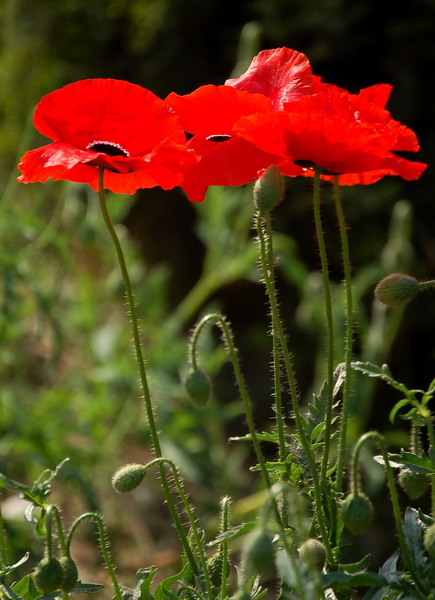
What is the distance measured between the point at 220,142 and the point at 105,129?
12 centimetres

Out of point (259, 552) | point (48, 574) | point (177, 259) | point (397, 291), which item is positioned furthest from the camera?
point (177, 259)

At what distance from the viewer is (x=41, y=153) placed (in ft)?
3.30

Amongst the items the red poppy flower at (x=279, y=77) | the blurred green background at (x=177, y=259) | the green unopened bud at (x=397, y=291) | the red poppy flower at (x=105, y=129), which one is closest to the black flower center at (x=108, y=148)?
the red poppy flower at (x=105, y=129)

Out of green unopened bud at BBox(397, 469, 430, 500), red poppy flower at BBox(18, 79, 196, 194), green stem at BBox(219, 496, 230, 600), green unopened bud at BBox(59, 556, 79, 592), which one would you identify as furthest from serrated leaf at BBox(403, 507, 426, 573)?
red poppy flower at BBox(18, 79, 196, 194)

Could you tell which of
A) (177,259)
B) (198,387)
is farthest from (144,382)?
(177,259)

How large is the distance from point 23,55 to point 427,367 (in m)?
1.89

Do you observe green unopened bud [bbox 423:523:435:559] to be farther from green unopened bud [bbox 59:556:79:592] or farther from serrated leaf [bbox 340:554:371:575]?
green unopened bud [bbox 59:556:79:592]

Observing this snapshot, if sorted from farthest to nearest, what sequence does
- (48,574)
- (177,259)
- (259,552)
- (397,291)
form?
(177,259), (397,291), (48,574), (259,552)

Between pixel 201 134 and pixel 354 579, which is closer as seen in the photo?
pixel 354 579

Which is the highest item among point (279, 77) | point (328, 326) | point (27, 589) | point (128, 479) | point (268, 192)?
point (279, 77)

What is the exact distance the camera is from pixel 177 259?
12.2 feet

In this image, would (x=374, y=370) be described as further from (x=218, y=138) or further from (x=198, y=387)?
(x=218, y=138)

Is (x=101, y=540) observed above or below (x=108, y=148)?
below

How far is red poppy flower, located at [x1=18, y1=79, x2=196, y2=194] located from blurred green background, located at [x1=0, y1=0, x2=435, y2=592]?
105 centimetres
